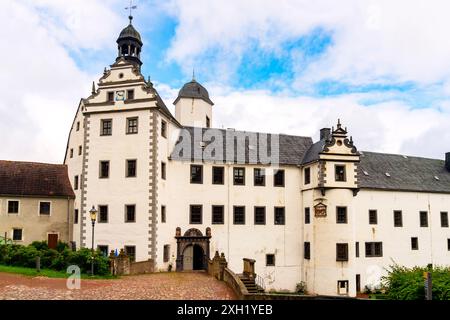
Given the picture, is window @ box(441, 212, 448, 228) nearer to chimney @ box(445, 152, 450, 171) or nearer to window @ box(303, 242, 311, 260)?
chimney @ box(445, 152, 450, 171)

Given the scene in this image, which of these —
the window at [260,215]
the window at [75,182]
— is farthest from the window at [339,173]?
the window at [75,182]

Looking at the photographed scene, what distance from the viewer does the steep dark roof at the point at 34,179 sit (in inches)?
1351

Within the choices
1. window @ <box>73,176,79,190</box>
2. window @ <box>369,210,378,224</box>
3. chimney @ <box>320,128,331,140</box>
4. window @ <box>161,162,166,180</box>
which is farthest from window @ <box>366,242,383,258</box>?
window @ <box>73,176,79,190</box>

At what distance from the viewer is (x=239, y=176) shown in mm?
36219

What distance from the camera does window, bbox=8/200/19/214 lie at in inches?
1326

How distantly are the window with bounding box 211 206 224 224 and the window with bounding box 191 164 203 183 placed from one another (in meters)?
2.57

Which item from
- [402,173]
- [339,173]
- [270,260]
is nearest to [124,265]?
[270,260]

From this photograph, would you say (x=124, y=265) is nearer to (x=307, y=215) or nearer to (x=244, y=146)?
(x=244, y=146)

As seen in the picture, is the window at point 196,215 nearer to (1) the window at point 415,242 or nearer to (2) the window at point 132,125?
(2) the window at point 132,125

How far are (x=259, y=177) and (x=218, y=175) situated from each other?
3.64 meters

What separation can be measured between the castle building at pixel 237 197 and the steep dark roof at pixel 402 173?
0.62 ft

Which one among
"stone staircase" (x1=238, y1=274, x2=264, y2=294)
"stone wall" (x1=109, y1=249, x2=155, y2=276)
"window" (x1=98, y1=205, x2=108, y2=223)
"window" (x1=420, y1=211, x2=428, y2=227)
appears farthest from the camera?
"window" (x1=420, y1=211, x2=428, y2=227)

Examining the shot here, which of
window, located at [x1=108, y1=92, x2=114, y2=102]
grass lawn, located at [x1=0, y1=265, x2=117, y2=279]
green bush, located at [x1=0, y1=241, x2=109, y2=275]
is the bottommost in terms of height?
grass lawn, located at [x1=0, y1=265, x2=117, y2=279]
